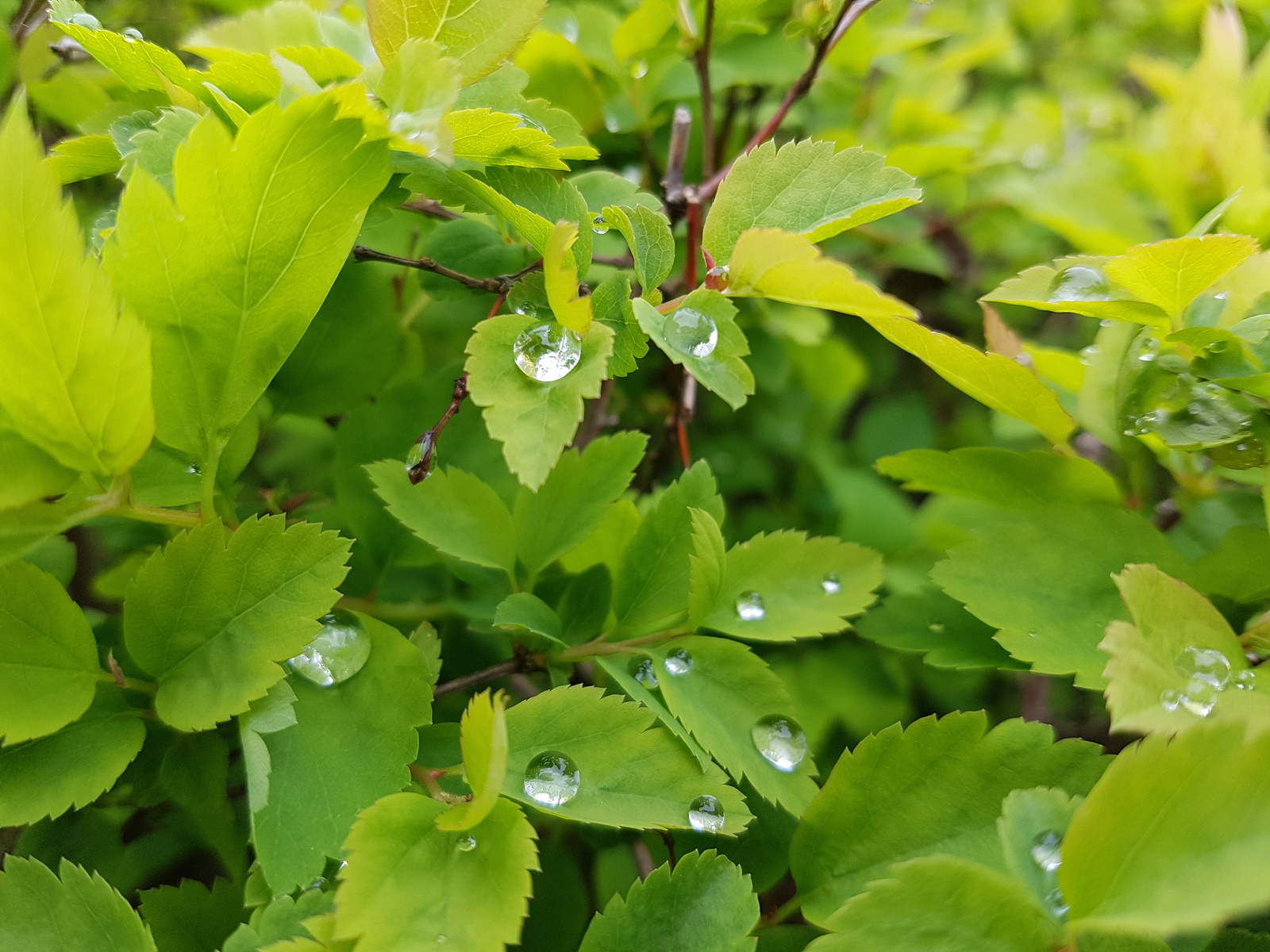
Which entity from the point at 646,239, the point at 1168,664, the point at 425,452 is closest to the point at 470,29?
the point at 646,239

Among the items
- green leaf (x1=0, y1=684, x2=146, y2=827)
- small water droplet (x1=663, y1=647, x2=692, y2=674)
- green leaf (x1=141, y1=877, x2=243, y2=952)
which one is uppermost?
green leaf (x1=0, y1=684, x2=146, y2=827)

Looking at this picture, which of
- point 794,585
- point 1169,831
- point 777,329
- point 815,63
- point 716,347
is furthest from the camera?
point 777,329

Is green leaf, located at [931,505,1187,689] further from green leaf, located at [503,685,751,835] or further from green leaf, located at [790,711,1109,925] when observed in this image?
green leaf, located at [503,685,751,835]

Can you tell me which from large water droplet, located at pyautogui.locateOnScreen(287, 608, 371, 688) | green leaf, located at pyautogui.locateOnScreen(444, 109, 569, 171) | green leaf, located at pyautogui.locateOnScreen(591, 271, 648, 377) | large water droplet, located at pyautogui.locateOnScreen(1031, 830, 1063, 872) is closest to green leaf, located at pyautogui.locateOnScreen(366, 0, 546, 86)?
green leaf, located at pyautogui.locateOnScreen(444, 109, 569, 171)

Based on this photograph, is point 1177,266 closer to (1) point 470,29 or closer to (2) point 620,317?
(2) point 620,317

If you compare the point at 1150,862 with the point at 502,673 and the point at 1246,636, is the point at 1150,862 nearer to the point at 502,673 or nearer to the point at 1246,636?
the point at 1246,636

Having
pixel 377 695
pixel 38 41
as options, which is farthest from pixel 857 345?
pixel 38 41
